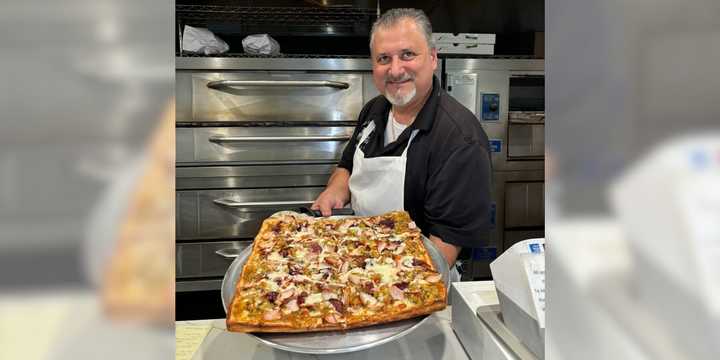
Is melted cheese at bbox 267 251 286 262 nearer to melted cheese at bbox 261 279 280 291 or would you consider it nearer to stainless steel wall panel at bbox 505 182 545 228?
melted cheese at bbox 261 279 280 291

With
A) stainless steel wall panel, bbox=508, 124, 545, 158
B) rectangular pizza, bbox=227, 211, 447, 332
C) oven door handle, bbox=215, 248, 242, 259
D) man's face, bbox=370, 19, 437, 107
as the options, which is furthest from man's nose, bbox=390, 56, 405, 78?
oven door handle, bbox=215, 248, 242, 259

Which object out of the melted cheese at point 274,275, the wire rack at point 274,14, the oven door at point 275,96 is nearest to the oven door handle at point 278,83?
the oven door at point 275,96

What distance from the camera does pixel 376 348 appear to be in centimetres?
69

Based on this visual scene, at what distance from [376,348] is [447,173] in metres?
0.76

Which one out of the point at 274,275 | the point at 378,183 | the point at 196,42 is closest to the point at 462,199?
the point at 378,183

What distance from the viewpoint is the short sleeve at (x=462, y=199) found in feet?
4.41

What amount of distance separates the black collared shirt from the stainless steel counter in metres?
0.63

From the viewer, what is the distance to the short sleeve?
52.9 inches

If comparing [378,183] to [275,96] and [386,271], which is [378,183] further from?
[275,96]
